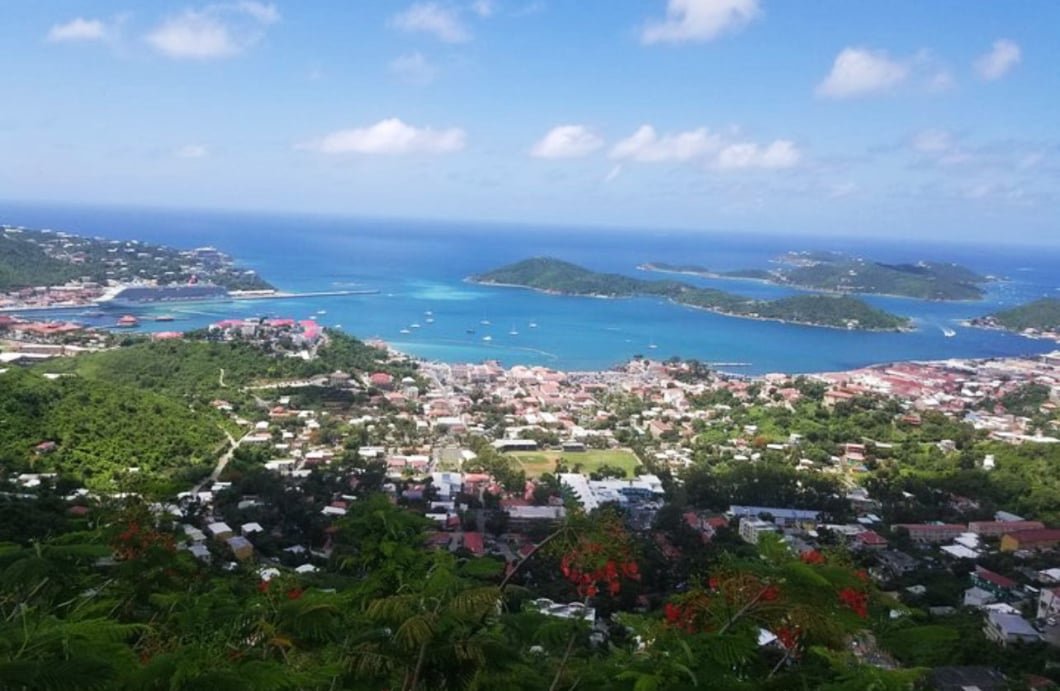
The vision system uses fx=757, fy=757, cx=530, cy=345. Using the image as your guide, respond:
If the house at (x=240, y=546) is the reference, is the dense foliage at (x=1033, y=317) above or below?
above

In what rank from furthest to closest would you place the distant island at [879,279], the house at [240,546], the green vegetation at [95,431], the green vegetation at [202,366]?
the distant island at [879,279] → the green vegetation at [202,366] → the green vegetation at [95,431] → the house at [240,546]

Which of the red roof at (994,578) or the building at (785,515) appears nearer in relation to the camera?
the red roof at (994,578)

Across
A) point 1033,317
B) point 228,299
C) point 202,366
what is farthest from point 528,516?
point 1033,317

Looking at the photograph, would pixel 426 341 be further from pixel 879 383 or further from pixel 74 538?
pixel 74 538

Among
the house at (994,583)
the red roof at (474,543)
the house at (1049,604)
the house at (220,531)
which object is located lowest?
the house at (994,583)

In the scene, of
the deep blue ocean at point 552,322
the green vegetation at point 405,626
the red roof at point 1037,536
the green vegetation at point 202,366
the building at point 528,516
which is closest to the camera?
the green vegetation at point 405,626

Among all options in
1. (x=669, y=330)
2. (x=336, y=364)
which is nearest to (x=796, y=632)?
(x=336, y=364)

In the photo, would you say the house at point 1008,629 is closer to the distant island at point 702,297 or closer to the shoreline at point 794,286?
the distant island at point 702,297

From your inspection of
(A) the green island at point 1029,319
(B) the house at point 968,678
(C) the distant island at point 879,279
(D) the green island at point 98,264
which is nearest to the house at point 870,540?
(B) the house at point 968,678

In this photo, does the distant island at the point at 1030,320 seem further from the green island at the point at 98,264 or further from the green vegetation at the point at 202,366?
the green island at the point at 98,264
